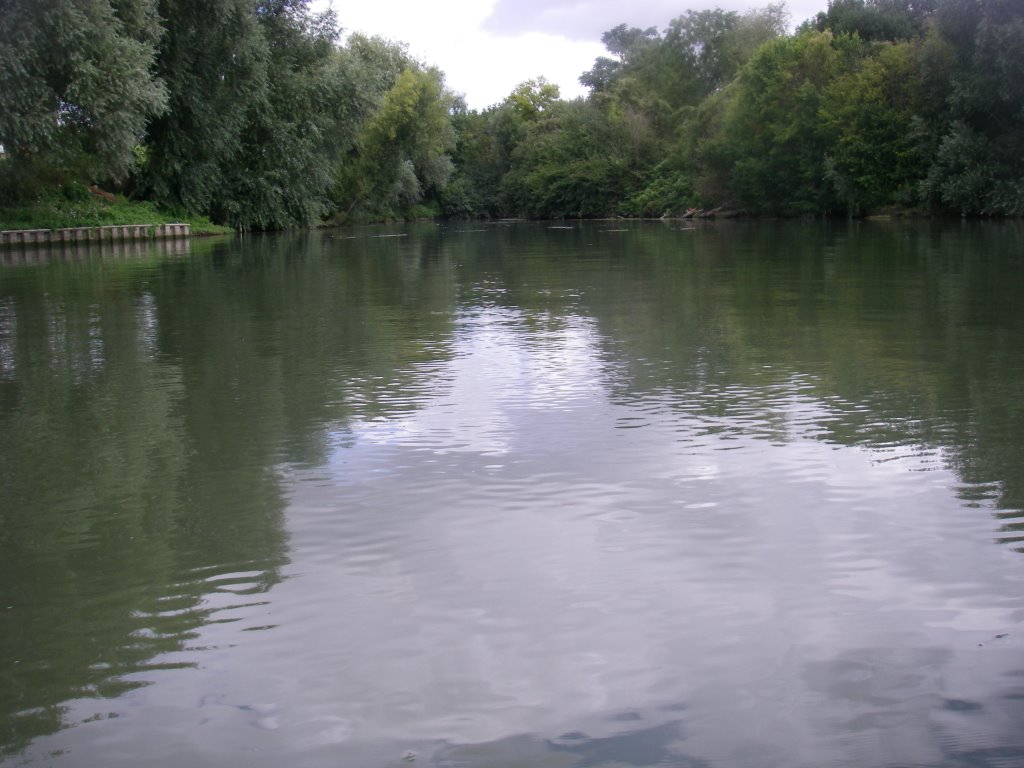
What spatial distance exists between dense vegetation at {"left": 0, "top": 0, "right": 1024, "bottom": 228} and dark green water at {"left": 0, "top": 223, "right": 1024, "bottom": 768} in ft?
71.4

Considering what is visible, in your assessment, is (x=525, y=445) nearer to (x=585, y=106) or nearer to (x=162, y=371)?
(x=162, y=371)

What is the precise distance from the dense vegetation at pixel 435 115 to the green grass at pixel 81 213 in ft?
1.17

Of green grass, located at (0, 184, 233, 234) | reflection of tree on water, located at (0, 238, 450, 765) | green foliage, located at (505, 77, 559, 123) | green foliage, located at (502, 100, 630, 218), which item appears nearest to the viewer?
reflection of tree on water, located at (0, 238, 450, 765)

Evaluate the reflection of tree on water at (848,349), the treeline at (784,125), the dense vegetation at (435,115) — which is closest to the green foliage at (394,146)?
the dense vegetation at (435,115)

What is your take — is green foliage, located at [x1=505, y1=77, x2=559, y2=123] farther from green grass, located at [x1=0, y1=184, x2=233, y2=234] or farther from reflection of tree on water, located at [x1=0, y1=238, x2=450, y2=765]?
reflection of tree on water, located at [x1=0, y1=238, x2=450, y2=765]

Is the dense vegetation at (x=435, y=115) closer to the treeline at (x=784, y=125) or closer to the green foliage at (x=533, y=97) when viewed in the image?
the treeline at (x=784, y=125)

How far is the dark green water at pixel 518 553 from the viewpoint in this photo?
286cm

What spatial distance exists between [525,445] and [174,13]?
3385cm

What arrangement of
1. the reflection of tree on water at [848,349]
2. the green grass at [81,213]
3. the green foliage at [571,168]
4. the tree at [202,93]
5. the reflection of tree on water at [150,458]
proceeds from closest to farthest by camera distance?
the reflection of tree on water at [150,458] → the reflection of tree on water at [848,349] → the green grass at [81,213] → the tree at [202,93] → the green foliage at [571,168]

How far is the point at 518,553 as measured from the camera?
411 centimetres

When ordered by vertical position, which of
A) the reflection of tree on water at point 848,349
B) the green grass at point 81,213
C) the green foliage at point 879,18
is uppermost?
the green foliage at point 879,18

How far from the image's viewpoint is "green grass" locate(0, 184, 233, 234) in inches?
1375

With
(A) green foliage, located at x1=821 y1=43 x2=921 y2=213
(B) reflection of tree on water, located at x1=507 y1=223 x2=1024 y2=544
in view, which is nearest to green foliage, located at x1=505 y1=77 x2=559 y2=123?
(A) green foliage, located at x1=821 y1=43 x2=921 y2=213

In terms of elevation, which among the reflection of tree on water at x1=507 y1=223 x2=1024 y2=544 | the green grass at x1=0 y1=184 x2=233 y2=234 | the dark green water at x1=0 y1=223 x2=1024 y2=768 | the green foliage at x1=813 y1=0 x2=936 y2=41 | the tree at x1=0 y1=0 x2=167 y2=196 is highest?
the green foliage at x1=813 y1=0 x2=936 y2=41
